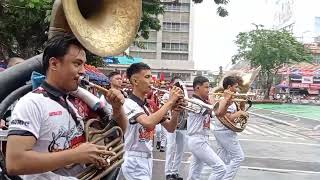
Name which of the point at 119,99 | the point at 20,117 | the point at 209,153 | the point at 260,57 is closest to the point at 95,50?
the point at 119,99

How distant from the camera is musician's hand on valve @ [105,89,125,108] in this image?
3.00 m

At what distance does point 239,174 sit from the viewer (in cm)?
952

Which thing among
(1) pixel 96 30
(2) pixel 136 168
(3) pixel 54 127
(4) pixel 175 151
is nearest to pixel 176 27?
(4) pixel 175 151

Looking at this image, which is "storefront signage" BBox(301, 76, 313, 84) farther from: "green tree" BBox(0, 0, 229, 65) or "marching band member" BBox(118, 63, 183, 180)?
"marching band member" BBox(118, 63, 183, 180)

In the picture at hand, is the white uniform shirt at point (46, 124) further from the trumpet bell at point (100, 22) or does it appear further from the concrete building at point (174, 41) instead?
the concrete building at point (174, 41)

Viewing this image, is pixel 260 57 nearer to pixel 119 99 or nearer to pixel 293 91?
pixel 293 91

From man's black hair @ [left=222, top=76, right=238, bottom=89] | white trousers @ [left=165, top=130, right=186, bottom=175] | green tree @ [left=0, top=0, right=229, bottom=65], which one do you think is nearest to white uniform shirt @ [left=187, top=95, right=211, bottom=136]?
man's black hair @ [left=222, top=76, right=238, bottom=89]

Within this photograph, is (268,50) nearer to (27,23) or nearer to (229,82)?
(27,23)

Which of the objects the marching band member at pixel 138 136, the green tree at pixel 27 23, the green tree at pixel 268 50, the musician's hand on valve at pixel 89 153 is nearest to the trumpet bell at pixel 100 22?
the musician's hand on valve at pixel 89 153

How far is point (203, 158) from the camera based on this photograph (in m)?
7.36

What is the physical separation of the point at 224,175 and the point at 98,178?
474cm

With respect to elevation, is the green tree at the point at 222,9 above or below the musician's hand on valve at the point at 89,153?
above

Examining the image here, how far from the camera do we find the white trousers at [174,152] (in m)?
8.99

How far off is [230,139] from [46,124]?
569 cm
